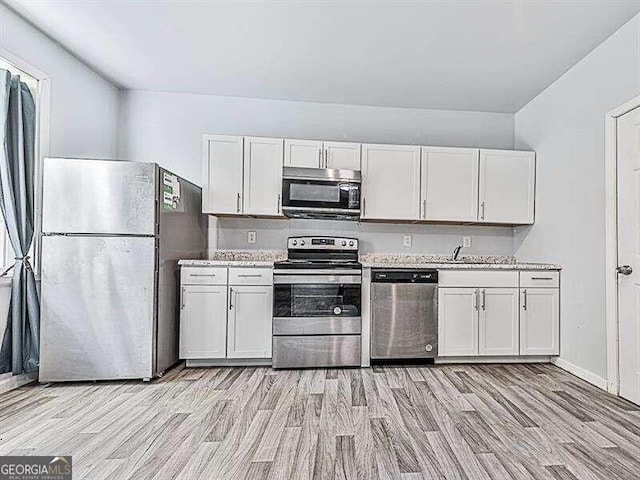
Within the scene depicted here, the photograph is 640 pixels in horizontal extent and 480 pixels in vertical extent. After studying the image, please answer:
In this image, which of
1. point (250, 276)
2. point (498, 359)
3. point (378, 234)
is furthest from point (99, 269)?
point (498, 359)

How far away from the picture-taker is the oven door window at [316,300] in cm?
321

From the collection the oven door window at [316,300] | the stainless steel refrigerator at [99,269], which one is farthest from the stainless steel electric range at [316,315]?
the stainless steel refrigerator at [99,269]

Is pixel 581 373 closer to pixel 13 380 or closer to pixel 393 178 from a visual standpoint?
pixel 393 178

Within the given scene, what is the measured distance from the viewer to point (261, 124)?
396 centimetres

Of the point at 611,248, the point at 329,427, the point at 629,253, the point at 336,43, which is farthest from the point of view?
the point at 336,43

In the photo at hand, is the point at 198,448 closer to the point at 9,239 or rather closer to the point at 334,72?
the point at 9,239

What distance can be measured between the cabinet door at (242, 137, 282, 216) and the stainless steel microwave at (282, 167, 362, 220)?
0.12m

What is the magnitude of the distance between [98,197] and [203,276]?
1.02m

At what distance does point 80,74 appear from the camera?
3.30 m

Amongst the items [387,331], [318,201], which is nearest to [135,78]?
[318,201]

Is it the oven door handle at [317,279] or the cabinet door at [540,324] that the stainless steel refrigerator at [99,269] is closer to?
the oven door handle at [317,279]

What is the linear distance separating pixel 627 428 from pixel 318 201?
272 cm

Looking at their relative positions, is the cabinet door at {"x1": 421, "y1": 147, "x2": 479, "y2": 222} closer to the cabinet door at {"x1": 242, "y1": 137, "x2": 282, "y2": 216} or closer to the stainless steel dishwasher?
the stainless steel dishwasher

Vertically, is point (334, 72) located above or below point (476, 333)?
above
